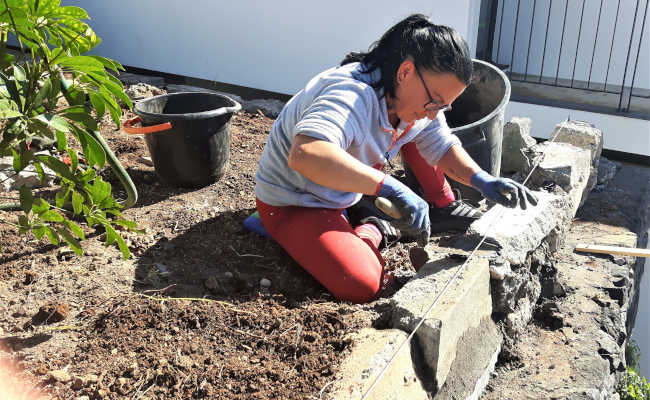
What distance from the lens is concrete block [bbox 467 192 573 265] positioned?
244 cm

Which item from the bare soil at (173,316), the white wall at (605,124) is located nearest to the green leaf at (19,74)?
the bare soil at (173,316)

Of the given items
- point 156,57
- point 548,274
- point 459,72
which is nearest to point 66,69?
point 459,72

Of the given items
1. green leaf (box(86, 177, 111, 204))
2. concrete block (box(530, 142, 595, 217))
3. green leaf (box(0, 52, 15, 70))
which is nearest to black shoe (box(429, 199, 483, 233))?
concrete block (box(530, 142, 595, 217))

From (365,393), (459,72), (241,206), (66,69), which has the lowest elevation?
(241,206)

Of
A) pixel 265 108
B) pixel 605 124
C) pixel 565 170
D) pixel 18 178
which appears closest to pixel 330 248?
pixel 565 170

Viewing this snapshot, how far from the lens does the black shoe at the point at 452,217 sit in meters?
3.20

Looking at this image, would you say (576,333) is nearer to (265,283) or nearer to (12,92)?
(265,283)

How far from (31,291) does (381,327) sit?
139cm

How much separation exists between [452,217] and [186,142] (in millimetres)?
1506

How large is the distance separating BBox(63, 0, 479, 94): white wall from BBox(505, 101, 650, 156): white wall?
78 cm

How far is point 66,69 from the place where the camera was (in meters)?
1.49

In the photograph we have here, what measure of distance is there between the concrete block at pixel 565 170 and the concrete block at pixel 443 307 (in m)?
1.24

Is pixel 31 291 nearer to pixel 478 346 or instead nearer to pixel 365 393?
pixel 365 393

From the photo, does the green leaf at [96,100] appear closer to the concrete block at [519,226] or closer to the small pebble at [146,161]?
the concrete block at [519,226]
